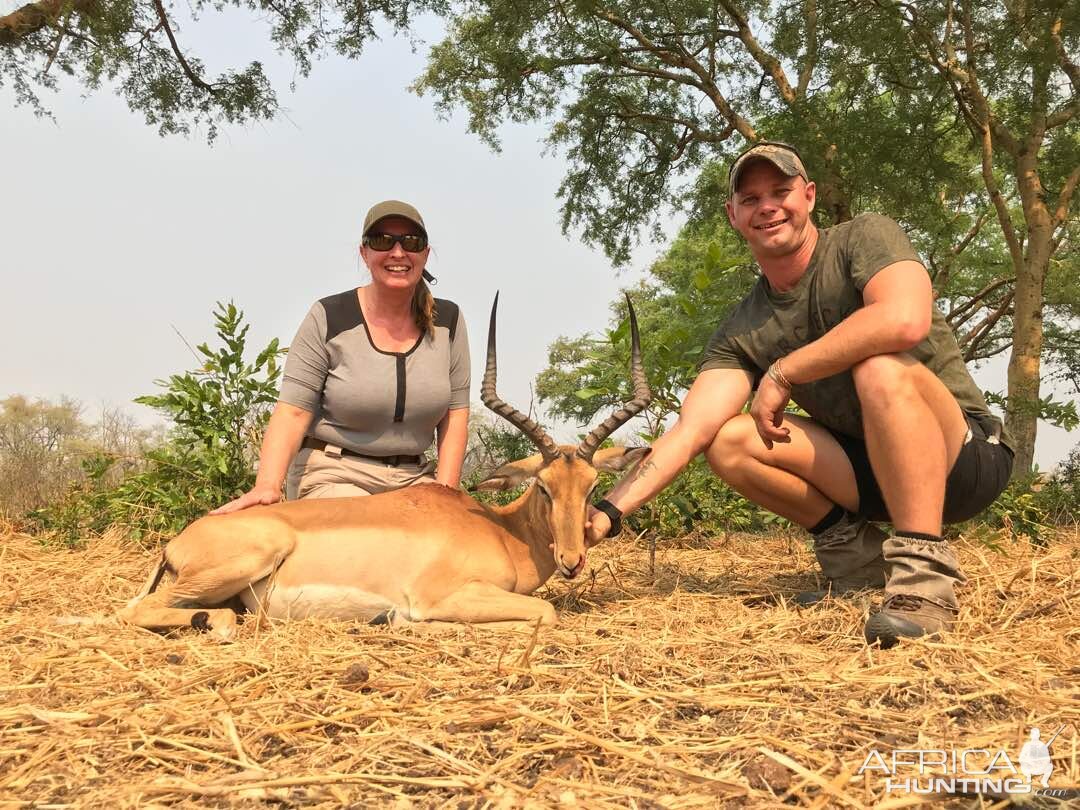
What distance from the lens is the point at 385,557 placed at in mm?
5254

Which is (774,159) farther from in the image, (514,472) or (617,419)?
(514,472)

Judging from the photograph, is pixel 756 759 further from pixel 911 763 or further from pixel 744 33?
pixel 744 33

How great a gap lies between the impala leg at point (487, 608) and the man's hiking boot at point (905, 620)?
1687mm

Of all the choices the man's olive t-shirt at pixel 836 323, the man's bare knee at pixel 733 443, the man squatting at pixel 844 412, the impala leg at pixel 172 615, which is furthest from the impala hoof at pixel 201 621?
the man's olive t-shirt at pixel 836 323

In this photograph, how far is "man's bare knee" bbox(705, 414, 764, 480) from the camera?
5.36 metres

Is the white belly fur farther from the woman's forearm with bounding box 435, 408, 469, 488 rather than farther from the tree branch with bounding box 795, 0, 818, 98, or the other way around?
the tree branch with bounding box 795, 0, 818, 98

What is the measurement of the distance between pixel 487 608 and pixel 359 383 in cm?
186

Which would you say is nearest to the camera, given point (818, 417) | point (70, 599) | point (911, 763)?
point (911, 763)

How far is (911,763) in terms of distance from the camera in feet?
9.24

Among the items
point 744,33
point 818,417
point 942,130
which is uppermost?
point 744,33

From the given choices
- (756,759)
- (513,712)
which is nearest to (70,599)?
(513,712)

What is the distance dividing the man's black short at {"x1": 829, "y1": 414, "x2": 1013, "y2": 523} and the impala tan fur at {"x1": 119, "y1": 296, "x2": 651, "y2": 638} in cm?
138

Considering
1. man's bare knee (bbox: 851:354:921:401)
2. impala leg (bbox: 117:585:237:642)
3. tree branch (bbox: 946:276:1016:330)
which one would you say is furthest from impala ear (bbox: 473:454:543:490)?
tree branch (bbox: 946:276:1016:330)

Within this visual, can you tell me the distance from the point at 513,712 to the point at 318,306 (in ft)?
12.3
